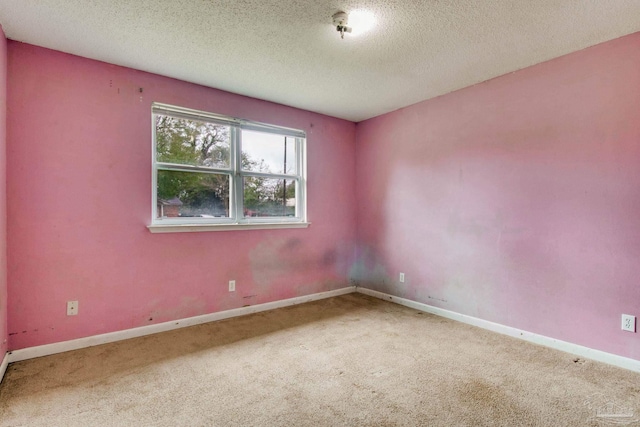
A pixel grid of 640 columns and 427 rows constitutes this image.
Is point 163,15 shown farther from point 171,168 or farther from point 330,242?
point 330,242

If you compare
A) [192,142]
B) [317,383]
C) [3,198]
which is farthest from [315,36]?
[3,198]

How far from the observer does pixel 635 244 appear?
2230 millimetres

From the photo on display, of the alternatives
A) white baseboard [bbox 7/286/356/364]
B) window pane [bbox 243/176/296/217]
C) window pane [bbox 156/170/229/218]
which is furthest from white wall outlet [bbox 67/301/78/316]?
window pane [bbox 243/176/296/217]

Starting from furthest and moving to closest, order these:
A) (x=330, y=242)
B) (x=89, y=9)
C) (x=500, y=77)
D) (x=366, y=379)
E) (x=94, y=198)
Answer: (x=330, y=242) < (x=500, y=77) < (x=94, y=198) < (x=366, y=379) < (x=89, y=9)

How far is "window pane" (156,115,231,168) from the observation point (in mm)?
2990

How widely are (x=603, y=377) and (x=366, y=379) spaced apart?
62.5 inches

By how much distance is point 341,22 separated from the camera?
2.05 m

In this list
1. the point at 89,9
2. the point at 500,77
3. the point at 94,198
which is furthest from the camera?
the point at 500,77

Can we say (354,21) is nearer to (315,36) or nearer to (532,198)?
(315,36)

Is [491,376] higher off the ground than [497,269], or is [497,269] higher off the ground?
[497,269]

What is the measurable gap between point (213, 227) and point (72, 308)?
128cm

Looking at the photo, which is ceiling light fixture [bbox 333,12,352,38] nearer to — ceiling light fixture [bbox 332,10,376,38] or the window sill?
ceiling light fixture [bbox 332,10,376,38]

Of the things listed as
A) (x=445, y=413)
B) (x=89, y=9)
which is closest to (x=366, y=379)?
(x=445, y=413)

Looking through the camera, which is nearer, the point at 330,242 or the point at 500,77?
the point at 500,77
